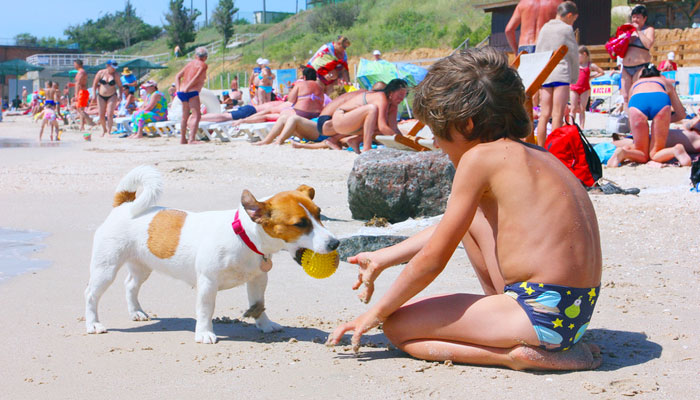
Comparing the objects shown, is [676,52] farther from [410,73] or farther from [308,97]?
[308,97]

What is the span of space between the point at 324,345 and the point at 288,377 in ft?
1.62

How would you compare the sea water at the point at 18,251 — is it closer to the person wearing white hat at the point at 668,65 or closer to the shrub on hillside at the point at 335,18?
the person wearing white hat at the point at 668,65

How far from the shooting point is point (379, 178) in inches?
241

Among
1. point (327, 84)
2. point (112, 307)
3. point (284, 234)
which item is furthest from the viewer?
point (327, 84)

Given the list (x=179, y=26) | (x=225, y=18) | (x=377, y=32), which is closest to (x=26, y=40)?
(x=179, y=26)

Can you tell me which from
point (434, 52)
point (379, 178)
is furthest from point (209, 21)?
point (379, 178)

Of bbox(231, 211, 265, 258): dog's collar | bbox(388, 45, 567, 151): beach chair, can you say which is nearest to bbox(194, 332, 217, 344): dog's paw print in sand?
bbox(231, 211, 265, 258): dog's collar

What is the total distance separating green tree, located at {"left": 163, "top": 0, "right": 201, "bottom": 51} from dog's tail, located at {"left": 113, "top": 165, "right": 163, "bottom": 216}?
86.5 meters

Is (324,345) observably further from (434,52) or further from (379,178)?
(434,52)

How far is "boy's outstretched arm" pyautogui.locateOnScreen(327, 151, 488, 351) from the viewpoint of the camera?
2.68 m

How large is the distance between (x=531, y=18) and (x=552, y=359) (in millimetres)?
8337

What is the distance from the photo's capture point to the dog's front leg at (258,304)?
3516mm

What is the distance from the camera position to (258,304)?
352cm

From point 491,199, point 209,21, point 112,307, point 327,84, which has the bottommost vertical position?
point 112,307
